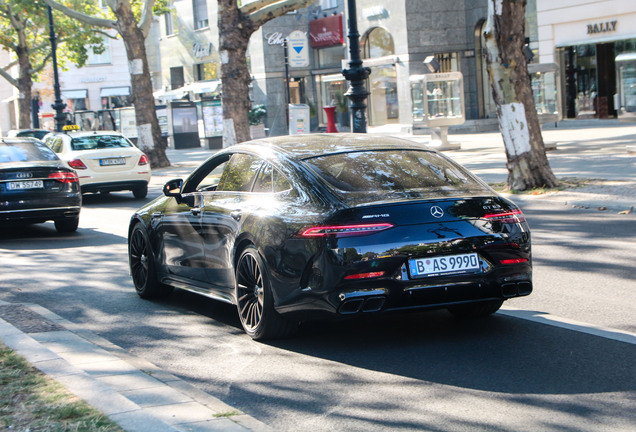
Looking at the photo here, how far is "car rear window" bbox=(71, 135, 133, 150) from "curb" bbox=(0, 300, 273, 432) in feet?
43.2

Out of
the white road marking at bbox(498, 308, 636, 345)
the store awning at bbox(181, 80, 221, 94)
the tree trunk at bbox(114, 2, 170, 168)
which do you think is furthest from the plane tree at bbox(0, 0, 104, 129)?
the white road marking at bbox(498, 308, 636, 345)

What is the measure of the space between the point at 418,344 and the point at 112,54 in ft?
226

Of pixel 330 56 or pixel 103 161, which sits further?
pixel 330 56

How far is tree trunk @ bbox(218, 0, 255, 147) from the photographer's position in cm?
2261

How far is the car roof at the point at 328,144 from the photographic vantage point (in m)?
6.75

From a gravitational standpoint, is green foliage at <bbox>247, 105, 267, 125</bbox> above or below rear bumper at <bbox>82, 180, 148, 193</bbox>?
above

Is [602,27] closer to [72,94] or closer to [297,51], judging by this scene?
[297,51]

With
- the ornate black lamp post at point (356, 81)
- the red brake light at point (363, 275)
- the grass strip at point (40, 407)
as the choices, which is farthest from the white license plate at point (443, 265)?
the ornate black lamp post at point (356, 81)

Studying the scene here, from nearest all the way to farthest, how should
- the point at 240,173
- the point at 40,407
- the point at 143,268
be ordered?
the point at 40,407, the point at 240,173, the point at 143,268

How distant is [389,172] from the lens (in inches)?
254

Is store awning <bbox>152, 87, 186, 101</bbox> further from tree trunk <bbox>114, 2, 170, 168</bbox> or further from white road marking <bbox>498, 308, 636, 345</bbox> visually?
white road marking <bbox>498, 308, 636, 345</bbox>

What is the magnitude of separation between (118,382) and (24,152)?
10.0 m

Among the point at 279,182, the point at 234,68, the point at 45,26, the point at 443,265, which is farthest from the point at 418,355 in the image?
the point at 45,26

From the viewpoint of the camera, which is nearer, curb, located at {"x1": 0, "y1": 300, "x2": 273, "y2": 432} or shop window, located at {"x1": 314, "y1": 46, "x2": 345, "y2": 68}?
curb, located at {"x1": 0, "y1": 300, "x2": 273, "y2": 432}
